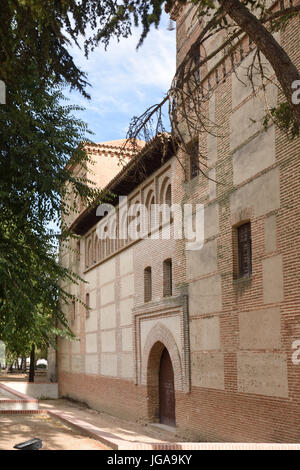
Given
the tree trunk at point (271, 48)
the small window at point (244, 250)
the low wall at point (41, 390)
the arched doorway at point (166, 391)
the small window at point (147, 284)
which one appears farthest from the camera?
the low wall at point (41, 390)

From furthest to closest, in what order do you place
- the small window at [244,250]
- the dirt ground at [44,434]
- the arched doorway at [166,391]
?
the arched doorway at [166,391], the dirt ground at [44,434], the small window at [244,250]

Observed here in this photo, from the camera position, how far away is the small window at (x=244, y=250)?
11977 millimetres

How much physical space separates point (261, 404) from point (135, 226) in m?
9.10

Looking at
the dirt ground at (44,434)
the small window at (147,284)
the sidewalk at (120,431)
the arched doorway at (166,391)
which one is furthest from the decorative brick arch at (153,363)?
the dirt ground at (44,434)

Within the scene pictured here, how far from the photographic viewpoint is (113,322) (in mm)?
20875

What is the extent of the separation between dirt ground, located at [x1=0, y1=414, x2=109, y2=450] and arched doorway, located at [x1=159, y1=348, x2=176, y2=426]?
2575 mm

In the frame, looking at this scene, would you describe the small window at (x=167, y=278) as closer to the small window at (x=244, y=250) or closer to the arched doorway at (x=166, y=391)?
the arched doorway at (x=166, y=391)

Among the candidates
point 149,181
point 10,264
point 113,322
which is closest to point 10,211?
point 10,264

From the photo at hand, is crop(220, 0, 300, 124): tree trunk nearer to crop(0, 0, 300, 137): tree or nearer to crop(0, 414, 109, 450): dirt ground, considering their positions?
crop(0, 0, 300, 137): tree

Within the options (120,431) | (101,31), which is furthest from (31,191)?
(120,431)

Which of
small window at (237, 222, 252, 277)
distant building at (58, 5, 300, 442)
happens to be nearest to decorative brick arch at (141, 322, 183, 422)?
distant building at (58, 5, 300, 442)

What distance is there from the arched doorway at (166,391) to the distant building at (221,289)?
53 millimetres

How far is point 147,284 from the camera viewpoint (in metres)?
17.9
